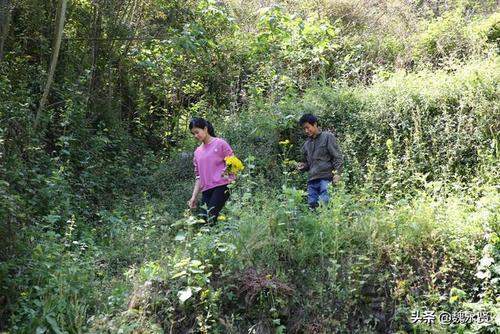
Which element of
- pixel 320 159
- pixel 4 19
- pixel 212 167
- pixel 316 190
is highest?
pixel 4 19

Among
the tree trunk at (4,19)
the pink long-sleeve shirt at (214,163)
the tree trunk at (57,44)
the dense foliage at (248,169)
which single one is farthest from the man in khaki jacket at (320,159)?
the tree trunk at (4,19)

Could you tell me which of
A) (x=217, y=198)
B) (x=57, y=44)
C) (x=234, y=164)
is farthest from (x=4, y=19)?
(x=234, y=164)

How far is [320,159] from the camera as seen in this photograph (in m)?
6.82

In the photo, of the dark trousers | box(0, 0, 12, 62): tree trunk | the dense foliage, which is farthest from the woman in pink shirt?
box(0, 0, 12, 62): tree trunk

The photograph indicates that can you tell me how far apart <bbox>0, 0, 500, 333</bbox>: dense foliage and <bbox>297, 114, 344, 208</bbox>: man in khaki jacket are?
1.17ft

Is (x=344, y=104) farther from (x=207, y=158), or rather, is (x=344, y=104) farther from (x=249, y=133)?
(x=207, y=158)

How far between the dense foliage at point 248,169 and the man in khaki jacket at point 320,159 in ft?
1.17

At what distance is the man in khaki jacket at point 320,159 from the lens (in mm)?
6715

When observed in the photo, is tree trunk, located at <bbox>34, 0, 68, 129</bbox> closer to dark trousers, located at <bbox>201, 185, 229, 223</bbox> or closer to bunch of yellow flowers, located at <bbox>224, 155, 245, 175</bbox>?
dark trousers, located at <bbox>201, 185, 229, 223</bbox>

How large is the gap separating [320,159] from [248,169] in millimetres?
1248

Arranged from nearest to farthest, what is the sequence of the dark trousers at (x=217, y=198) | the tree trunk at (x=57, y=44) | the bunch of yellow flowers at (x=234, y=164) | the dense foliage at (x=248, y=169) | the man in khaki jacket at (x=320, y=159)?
the dense foliage at (x=248, y=169), the bunch of yellow flowers at (x=234, y=164), the dark trousers at (x=217, y=198), the man in khaki jacket at (x=320, y=159), the tree trunk at (x=57, y=44)

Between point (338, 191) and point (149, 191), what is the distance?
14.3 ft

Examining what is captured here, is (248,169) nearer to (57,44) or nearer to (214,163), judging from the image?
(214,163)

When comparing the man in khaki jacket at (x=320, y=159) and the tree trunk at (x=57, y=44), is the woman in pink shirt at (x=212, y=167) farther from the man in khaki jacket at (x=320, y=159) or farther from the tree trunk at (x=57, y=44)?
the tree trunk at (x=57, y=44)
